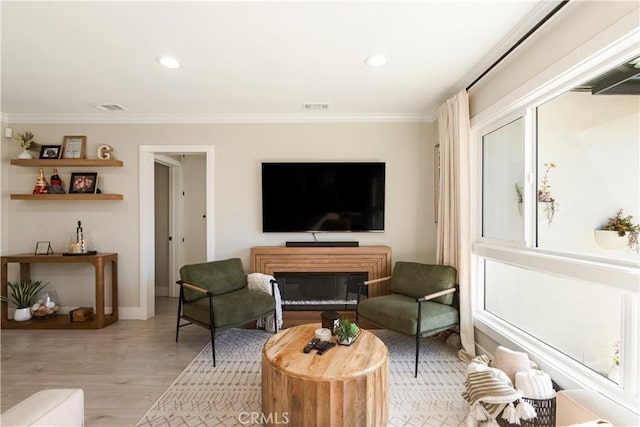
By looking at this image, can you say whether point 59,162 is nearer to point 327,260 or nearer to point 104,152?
point 104,152

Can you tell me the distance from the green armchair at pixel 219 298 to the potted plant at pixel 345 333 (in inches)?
45.6

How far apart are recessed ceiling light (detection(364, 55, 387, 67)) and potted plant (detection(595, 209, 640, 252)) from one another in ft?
6.10

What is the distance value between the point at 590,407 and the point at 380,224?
247 centimetres

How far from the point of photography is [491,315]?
2811mm

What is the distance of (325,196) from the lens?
362 centimetres

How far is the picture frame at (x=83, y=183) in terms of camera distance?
146 inches

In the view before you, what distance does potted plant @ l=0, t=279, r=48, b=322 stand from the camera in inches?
137

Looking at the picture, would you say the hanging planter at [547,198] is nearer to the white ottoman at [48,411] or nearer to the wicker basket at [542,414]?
the wicker basket at [542,414]

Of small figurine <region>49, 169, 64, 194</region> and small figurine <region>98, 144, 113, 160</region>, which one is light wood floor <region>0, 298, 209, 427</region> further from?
small figurine <region>98, 144, 113, 160</region>

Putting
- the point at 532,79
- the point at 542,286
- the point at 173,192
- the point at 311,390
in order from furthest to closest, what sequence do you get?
the point at 173,192 → the point at 542,286 → the point at 532,79 → the point at 311,390

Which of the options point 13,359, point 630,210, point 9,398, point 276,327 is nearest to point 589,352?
point 630,210

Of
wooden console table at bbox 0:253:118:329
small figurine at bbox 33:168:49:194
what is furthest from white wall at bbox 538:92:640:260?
small figurine at bbox 33:168:49:194

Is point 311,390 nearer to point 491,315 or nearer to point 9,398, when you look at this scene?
point 491,315

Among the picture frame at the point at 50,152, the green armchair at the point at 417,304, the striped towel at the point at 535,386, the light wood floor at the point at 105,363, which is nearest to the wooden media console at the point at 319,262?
the green armchair at the point at 417,304
